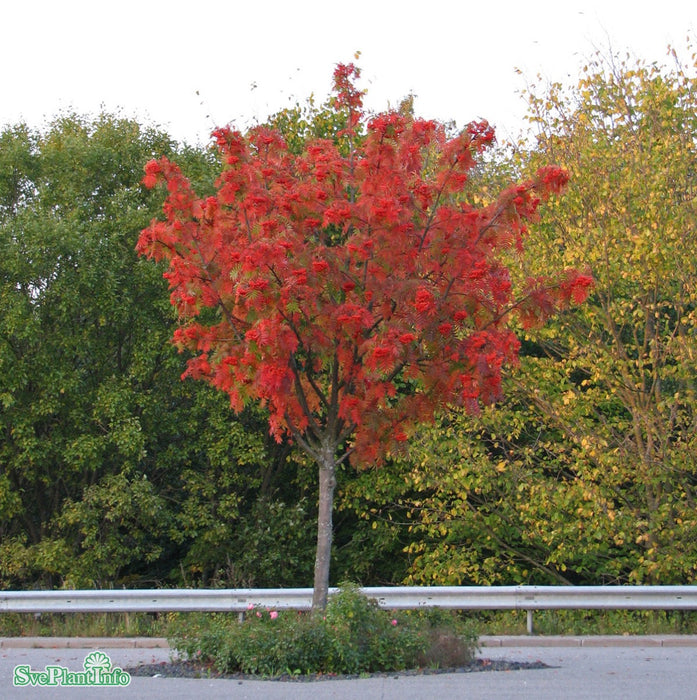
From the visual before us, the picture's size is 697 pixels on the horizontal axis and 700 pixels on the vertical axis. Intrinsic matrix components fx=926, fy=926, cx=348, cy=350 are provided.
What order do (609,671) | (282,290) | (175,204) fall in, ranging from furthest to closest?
(175,204) < (609,671) < (282,290)

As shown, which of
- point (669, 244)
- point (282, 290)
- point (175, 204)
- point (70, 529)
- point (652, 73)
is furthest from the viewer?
point (70, 529)

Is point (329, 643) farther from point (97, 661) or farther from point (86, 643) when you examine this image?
point (86, 643)

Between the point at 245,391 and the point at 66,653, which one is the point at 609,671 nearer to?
the point at 245,391

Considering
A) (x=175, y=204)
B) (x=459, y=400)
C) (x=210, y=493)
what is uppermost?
(x=175, y=204)

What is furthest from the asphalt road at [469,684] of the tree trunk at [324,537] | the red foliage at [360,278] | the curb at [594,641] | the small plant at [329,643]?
the red foliage at [360,278]

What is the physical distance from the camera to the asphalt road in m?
6.85

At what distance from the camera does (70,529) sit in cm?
1516

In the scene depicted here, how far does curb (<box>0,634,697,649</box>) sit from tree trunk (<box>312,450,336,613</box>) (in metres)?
2.44

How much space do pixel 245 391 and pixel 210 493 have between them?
7419 millimetres

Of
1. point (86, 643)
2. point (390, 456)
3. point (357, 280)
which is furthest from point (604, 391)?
point (86, 643)

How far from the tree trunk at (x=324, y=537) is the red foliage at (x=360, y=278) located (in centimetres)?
24

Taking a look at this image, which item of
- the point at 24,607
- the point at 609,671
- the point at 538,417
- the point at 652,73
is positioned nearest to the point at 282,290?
the point at 609,671

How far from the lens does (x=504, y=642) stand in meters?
10.3

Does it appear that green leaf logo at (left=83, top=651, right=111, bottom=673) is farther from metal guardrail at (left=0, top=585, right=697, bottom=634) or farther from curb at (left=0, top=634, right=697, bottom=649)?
metal guardrail at (left=0, top=585, right=697, bottom=634)
